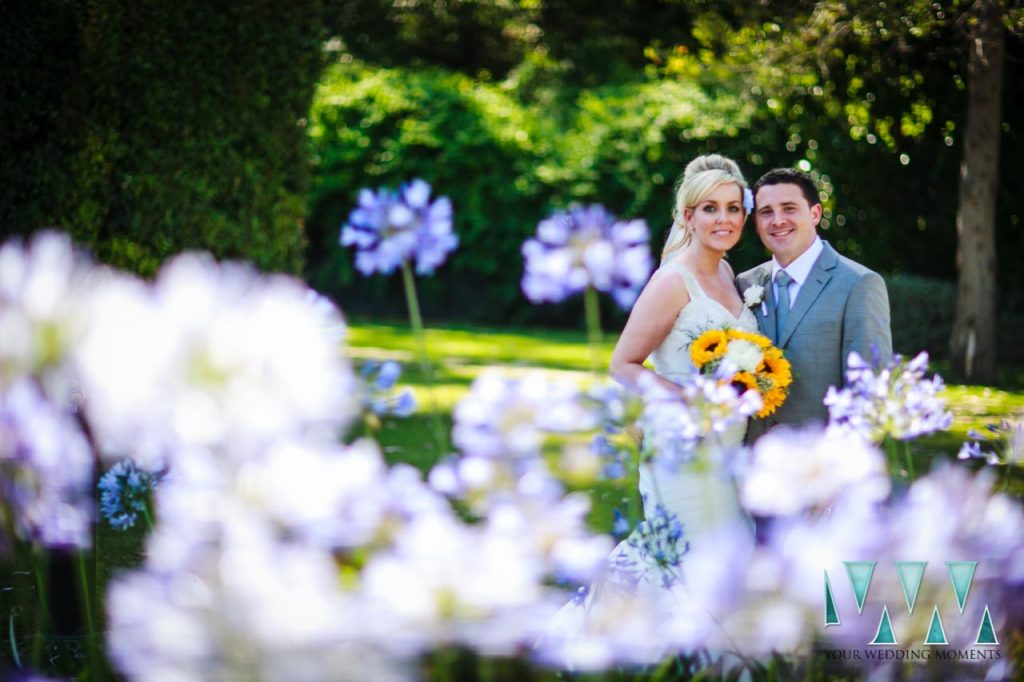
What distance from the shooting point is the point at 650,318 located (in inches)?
168

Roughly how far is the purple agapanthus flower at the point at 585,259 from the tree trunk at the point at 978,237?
1067cm

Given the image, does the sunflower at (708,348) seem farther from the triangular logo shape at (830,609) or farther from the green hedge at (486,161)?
the green hedge at (486,161)

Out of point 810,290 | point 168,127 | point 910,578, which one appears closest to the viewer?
point 910,578

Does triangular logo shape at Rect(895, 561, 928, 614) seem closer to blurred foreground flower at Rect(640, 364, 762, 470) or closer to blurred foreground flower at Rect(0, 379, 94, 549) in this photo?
blurred foreground flower at Rect(640, 364, 762, 470)

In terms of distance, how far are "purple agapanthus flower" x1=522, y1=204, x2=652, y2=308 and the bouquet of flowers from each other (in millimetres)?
1331

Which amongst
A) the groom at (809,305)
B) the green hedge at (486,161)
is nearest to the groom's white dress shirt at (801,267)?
the groom at (809,305)

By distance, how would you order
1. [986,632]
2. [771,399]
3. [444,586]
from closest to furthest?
[444,586]
[986,632]
[771,399]

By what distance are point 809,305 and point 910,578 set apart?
2397 millimetres

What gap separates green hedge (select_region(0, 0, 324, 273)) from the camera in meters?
6.32

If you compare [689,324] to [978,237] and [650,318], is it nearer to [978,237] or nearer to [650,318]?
Result: [650,318]

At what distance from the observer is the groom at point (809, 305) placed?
13.6ft

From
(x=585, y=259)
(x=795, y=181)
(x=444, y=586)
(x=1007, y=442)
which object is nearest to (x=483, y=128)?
(x=795, y=181)

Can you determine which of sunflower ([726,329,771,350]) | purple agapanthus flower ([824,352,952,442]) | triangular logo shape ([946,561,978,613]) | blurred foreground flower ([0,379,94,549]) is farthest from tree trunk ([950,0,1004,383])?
blurred foreground flower ([0,379,94,549])

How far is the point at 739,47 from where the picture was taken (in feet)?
38.6
